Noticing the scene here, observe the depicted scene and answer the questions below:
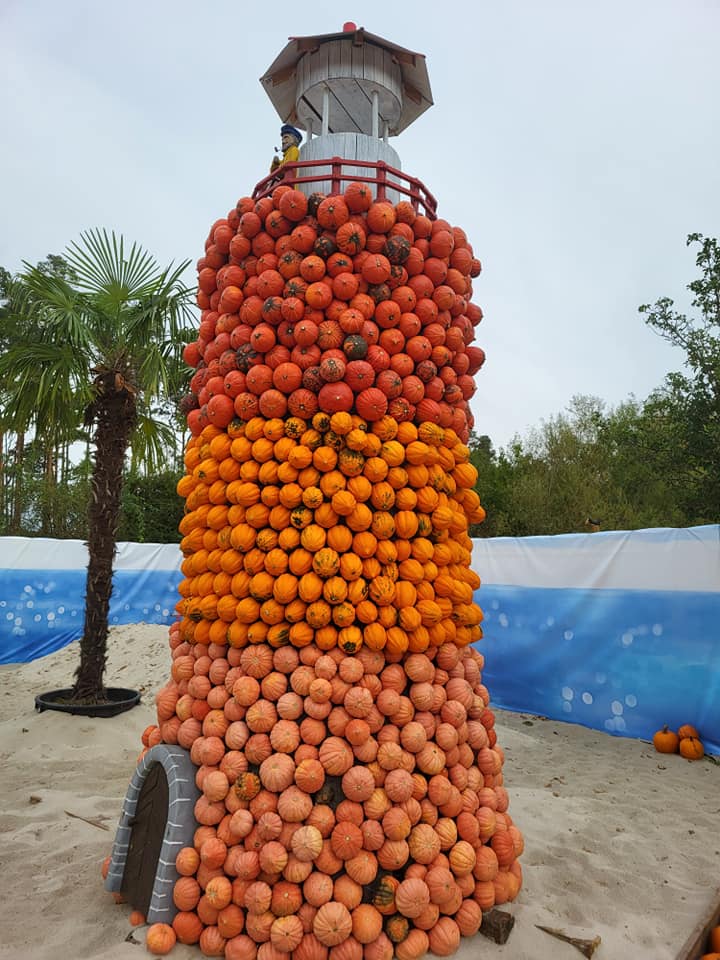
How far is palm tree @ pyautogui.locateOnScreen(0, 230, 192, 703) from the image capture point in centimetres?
712

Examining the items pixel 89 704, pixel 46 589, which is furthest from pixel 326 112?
pixel 46 589

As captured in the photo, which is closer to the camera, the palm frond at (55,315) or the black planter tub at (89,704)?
the palm frond at (55,315)

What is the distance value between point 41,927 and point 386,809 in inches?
72.7

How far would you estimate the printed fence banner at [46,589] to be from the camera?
11.2 m

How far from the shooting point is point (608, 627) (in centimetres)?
696

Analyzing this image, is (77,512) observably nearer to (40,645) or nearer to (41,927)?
(40,645)

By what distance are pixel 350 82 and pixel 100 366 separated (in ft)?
15.5

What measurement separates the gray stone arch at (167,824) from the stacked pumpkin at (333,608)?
0.07 meters

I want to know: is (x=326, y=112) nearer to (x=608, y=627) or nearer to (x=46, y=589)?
(x=608, y=627)

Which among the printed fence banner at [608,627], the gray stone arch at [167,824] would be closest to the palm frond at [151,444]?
the printed fence banner at [608,627]

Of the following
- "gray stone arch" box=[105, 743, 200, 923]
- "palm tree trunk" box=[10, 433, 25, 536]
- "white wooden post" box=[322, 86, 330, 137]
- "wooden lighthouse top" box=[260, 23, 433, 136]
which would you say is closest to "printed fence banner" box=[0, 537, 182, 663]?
"gray stone arch" box=[105, 743, 200, 923]

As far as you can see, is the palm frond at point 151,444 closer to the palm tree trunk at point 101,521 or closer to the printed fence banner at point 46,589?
the palm tree trunk at point 101,521

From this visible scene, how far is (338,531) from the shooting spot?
130 inches

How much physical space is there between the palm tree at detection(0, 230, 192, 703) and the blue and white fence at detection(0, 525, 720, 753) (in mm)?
2321
